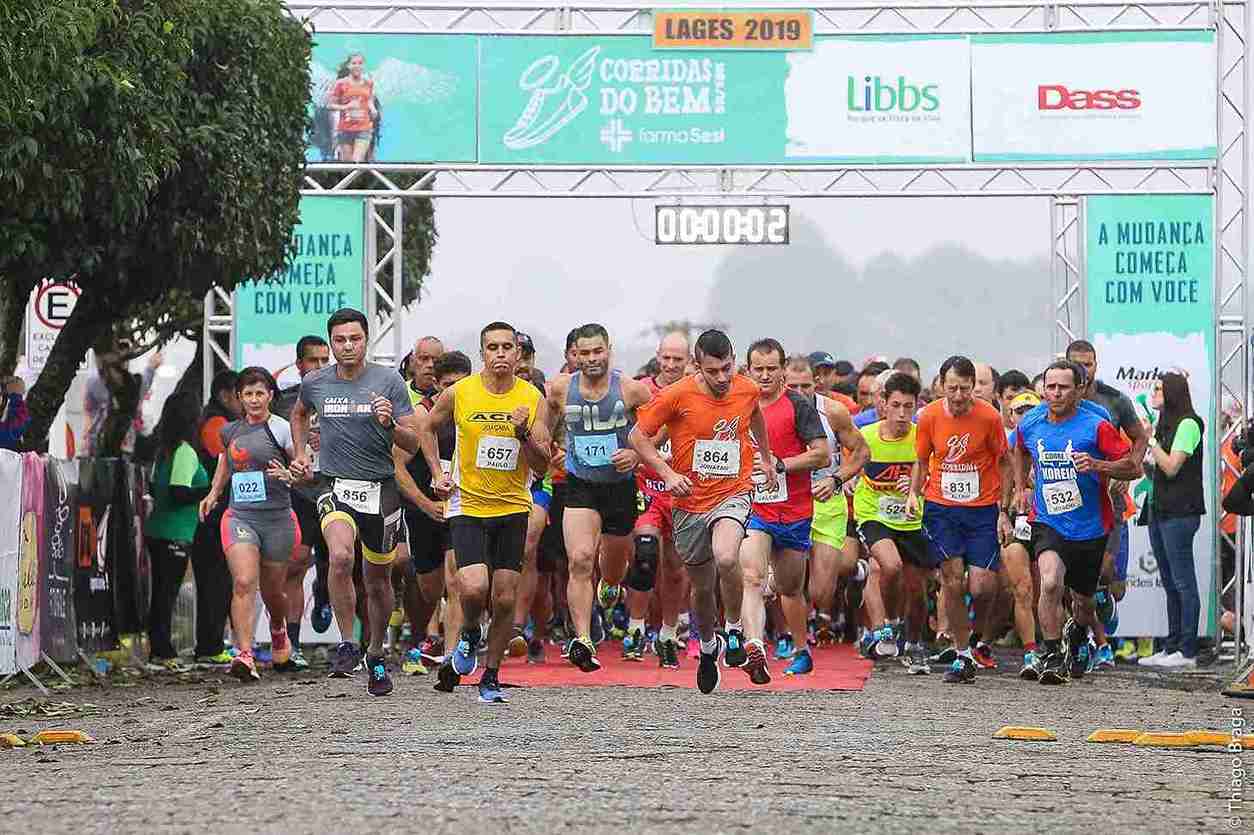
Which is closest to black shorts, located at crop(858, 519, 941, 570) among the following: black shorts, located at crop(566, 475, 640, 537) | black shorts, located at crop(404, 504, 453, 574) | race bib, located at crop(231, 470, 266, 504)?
black shorts, located at crop(566, 475, 640, 537)

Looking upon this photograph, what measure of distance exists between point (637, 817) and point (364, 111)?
1447cm

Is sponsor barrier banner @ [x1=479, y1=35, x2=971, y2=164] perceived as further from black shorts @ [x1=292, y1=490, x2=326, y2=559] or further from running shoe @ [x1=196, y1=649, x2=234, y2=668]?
running shoe @ [x1=196, y1=649, x2=234, y2=668]

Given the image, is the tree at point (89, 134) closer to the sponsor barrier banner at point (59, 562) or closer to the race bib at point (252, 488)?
the sponsor barrier banner at point (59, 562)

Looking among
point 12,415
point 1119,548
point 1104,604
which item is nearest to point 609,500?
point 12,415

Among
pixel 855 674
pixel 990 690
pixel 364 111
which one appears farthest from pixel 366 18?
pixel 990 690

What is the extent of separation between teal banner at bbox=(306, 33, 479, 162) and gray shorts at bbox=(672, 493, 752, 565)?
8.95 meters

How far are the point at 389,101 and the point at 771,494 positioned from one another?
818 centimetres

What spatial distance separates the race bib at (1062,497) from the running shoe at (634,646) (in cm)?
297

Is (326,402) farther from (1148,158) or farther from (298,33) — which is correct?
(1148,158)

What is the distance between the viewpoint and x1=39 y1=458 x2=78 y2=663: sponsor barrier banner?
14.7 m

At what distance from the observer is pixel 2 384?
53.0 feet

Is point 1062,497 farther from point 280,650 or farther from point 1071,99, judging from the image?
point 1071,99

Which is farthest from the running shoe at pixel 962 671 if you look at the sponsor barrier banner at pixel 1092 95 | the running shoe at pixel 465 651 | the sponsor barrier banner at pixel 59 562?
the sponsor barrier banner at pixel 1092 95

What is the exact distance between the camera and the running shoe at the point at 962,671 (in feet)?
49.4
